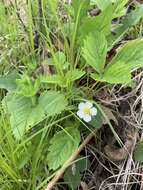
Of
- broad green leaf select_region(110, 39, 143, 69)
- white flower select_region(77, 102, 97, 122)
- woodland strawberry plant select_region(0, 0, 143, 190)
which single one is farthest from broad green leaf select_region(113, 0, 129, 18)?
white flower select_region(77, 102, 97, 122)

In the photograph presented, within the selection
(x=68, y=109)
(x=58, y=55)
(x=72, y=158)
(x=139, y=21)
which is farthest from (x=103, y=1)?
(x=72, y=158)

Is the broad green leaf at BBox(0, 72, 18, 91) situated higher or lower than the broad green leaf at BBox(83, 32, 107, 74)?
lower

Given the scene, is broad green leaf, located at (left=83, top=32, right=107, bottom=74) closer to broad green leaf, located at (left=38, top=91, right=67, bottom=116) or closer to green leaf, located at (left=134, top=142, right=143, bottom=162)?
broad green leaf, located at (left=38, top=91, right=67, bottom=116)

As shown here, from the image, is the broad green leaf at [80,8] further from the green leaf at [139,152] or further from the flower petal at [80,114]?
the green leaf at [139,152]

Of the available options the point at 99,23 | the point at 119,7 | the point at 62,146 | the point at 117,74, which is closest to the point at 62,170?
the point at 62,146

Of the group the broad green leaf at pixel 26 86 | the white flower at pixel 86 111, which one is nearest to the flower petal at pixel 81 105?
the white flower at pixel 86 111

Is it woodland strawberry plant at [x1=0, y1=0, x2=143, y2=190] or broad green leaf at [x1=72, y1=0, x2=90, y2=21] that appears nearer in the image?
woodland strawberry plant at [x1=0, y1=0, x2=143, y2=190]

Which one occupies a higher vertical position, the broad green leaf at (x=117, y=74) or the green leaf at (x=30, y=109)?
the broad green leaf at (x=117, y=74)
